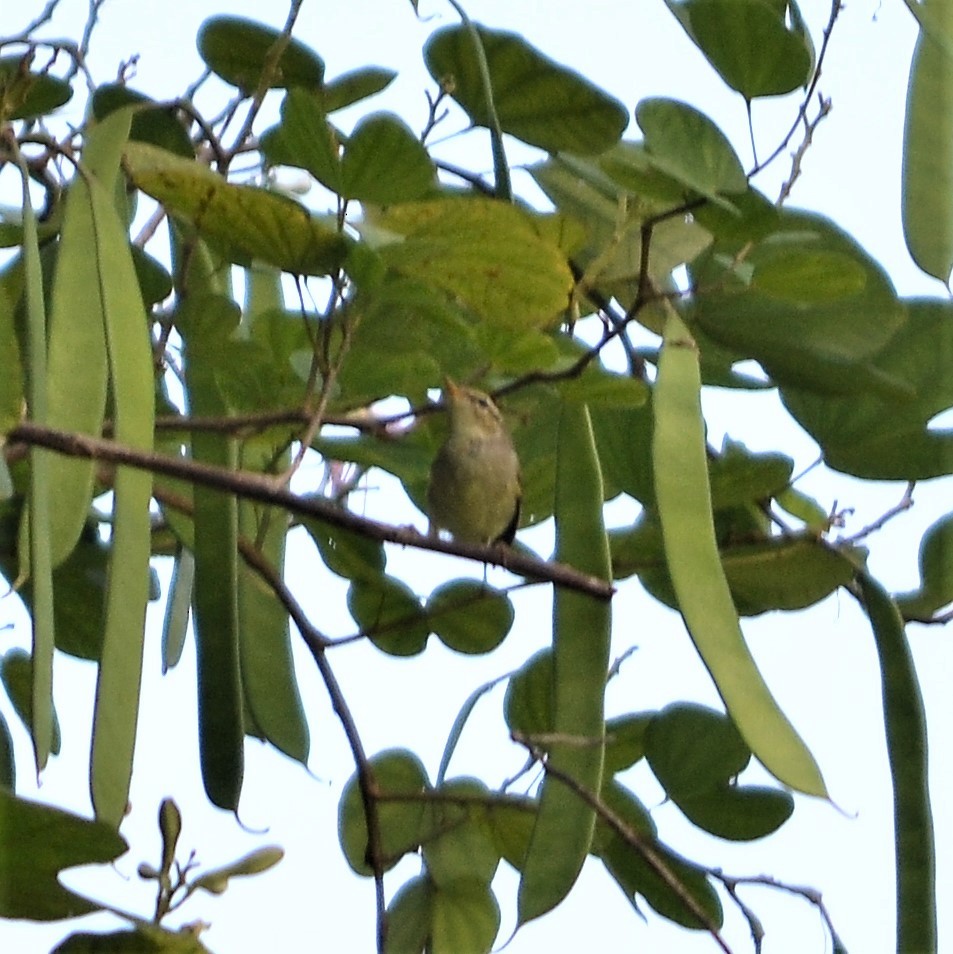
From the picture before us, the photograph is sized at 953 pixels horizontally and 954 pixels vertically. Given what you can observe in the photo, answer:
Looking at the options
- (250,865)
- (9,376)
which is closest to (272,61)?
(9,376)

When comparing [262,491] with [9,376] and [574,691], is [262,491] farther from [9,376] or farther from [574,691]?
[574,691]

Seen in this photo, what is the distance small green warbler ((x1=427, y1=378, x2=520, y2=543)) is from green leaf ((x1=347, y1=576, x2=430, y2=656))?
0.14 meters

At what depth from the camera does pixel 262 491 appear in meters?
0.88

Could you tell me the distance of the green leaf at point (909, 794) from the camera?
1077mm

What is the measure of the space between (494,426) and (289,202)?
2.15ft

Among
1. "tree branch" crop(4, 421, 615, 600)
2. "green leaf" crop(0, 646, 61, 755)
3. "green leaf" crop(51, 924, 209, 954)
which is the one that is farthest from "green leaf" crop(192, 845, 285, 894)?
"green leaf" crop(0, 646, 61, 755)

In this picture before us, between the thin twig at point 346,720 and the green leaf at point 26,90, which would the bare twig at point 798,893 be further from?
the green leaf at point 26,90

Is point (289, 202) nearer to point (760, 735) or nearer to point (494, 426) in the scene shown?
point (760, 735)

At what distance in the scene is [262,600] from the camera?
132cm

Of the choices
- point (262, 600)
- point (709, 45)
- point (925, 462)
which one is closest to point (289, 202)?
point (709, 45)

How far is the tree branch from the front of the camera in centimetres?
83

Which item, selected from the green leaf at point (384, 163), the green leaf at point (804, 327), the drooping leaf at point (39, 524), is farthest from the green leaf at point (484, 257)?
the drooping leaf at point (39, 524)

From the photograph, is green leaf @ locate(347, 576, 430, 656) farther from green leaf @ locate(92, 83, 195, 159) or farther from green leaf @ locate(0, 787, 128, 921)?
green leaf @ locate(0, 787, 128, 921)

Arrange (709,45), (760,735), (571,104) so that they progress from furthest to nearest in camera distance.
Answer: (571,104) < (709,45) < (760,735)
